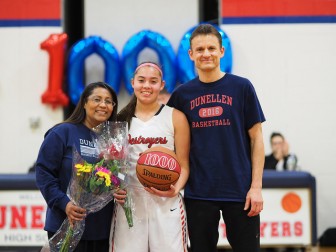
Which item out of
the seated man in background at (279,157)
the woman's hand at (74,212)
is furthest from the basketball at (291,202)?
the woman's hand at (74,212)

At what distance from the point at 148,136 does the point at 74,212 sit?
611 millimetres

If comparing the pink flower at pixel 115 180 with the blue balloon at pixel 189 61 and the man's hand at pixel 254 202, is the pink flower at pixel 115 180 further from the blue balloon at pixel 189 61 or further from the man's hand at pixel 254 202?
the blue balloon at pixel 189 61

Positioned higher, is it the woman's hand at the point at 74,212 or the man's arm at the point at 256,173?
the man's arm at the point at 256,173

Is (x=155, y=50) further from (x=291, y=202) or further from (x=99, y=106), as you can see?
(x=99, y=106)

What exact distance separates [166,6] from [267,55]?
1.68m

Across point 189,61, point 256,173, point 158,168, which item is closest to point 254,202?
point 256,173

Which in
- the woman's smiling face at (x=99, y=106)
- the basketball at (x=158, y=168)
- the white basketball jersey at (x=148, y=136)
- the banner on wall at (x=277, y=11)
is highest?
the banner on wall at (x=277, y=11)

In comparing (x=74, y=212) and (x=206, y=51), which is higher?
(x=206, y=51)

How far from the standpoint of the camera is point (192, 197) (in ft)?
9.40

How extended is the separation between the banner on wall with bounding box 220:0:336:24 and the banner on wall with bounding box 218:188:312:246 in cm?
301

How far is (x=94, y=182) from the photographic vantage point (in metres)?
2.75

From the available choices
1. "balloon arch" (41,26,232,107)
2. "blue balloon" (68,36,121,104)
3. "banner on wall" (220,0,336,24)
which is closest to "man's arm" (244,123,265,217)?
"balloon arch" (41,26,232,107)

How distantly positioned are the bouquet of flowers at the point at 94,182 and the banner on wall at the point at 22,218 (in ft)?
7.10

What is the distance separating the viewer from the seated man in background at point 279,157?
6293 millimetres
